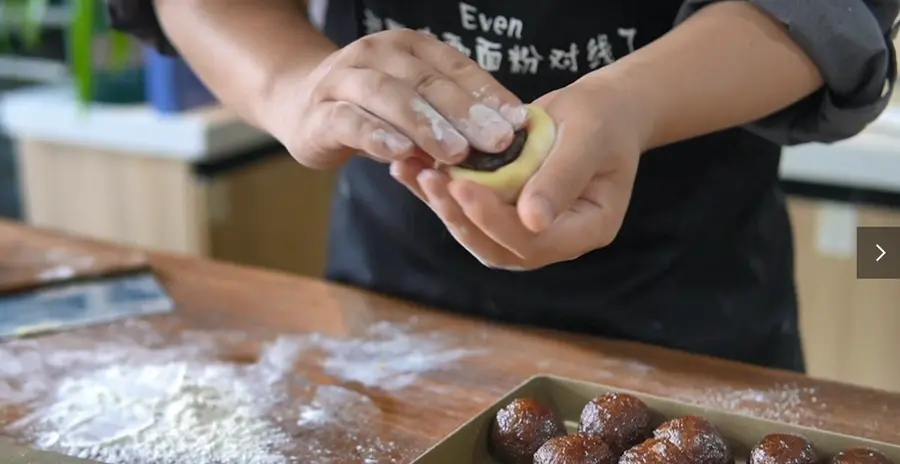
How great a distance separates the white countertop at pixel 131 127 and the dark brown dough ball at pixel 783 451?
1236 millimetres

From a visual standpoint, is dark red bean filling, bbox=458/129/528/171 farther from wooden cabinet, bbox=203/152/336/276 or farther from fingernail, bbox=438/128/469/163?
wooden cabinet, bbox=203/152/336/276

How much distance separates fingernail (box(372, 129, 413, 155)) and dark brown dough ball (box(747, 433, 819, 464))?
0.30 m

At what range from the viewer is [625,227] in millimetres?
958

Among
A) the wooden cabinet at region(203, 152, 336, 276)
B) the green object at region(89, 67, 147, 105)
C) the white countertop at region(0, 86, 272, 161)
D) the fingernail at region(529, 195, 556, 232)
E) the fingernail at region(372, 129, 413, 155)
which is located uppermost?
the fingernail at region(372, 129, 413, 155)

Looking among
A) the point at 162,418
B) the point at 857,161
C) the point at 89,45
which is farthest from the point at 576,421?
the point at 89,45

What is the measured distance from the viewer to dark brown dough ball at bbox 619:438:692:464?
65cm

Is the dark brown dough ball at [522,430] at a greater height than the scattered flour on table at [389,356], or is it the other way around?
the dark brown dough ball at [522,430]

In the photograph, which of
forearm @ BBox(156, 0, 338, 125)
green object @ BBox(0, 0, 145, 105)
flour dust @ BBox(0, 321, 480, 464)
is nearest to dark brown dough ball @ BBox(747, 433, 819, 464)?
flour dust @ BBox(0, 321, 480, 464)

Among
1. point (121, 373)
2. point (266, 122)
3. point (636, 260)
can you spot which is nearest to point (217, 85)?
point (266, 122)

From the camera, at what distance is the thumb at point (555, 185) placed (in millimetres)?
626

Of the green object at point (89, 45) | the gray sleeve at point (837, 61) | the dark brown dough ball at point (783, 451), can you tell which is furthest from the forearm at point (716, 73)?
the green object at point (89, 45)

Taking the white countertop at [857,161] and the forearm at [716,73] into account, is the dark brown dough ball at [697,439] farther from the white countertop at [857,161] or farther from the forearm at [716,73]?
the white countertop at [857,161]

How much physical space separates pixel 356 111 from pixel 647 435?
0.29 m

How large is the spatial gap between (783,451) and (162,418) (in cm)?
45
